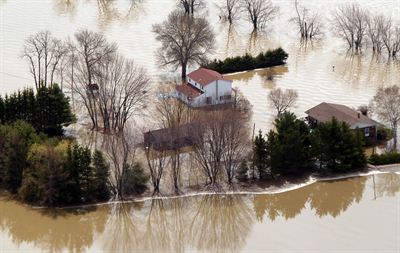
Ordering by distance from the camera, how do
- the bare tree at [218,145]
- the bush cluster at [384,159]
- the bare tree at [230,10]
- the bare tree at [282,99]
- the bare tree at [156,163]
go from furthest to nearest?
the bare tree at [230,10] → the bare tree at [282,99] → the bush cluster at [384,159] → the bare tree at [218,145] → the bare tree at [156,163]

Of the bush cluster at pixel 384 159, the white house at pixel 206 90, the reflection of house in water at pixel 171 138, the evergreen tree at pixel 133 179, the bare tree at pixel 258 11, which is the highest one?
the bare tree at pixel 258 11

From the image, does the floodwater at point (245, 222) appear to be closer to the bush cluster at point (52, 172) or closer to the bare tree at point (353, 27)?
the bush cluster at point (52, 172)

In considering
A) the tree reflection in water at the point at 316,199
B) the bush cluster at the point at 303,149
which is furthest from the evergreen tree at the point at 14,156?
the tree reflection in water at the point at 316,199

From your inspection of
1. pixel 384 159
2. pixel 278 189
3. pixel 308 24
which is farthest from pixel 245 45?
pixel 278 189

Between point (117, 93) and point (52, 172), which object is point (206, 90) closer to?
point (117, 93)

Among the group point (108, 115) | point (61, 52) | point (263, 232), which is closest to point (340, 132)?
point (263, 232)
